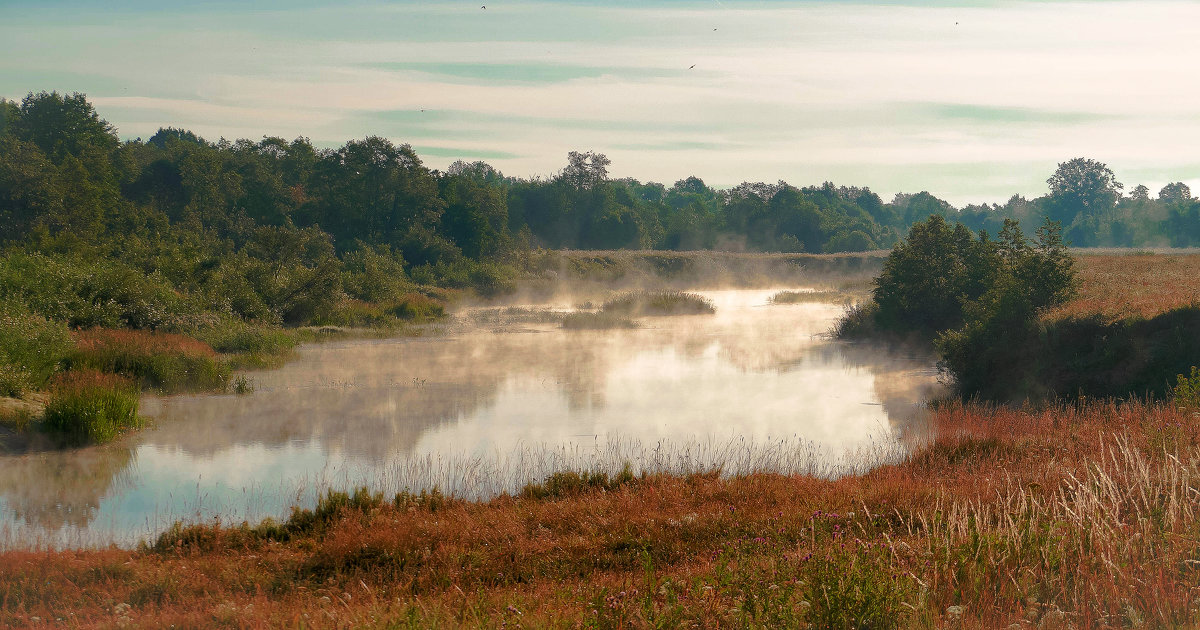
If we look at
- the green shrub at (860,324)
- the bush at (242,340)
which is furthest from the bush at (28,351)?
the green shrub at (860,324)

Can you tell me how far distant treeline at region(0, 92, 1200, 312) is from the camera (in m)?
44.2

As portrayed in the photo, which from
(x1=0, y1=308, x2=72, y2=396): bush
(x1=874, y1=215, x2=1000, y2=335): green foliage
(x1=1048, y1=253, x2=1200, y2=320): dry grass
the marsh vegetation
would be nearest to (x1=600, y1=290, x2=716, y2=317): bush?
the marsh vegetation

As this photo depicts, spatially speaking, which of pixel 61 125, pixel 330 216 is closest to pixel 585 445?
pixel 330 216

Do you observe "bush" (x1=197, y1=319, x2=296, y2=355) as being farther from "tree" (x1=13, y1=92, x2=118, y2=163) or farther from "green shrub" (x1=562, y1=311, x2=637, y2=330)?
"tree" (x1=13, y1=92, x2=118, y2=163)

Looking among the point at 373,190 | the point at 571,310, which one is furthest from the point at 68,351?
the point at 373,190

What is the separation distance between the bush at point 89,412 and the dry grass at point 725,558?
27.5 ft

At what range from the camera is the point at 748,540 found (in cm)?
1021

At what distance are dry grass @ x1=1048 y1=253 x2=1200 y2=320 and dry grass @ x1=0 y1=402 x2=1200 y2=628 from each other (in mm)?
8703

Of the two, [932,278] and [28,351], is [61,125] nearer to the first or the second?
[28,351]

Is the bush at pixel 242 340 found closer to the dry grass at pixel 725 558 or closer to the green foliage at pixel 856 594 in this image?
the dry grass at pixel 725 558

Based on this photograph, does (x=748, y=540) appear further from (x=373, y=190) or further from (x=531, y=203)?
(x=531, y=203)

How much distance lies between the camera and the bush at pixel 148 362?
78.2 feet

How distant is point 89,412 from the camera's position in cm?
1822

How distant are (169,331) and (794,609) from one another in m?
29.3
